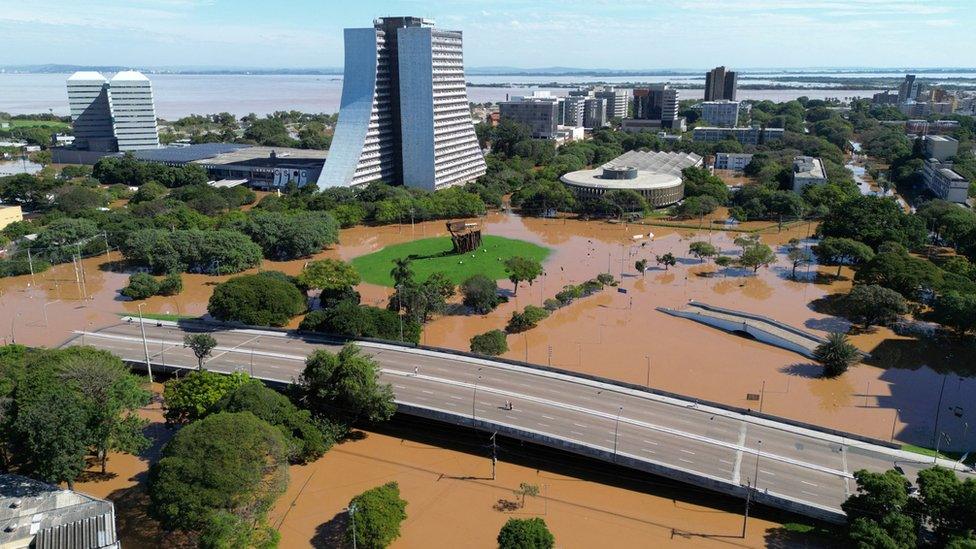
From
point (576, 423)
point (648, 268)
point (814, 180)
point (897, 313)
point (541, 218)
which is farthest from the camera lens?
point (814, 180)

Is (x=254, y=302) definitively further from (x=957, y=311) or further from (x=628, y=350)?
(x=957, y=311)

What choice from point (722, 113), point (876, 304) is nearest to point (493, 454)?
point (876, 304)

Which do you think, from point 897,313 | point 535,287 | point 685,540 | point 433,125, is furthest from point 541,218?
point 685,540

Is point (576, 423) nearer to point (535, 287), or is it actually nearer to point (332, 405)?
point (332, 405)

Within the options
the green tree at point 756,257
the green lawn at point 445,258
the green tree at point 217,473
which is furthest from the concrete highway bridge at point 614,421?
the green tree at point 756,257

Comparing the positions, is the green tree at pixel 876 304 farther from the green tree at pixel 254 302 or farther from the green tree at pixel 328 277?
the green tree at pixel 254 302
